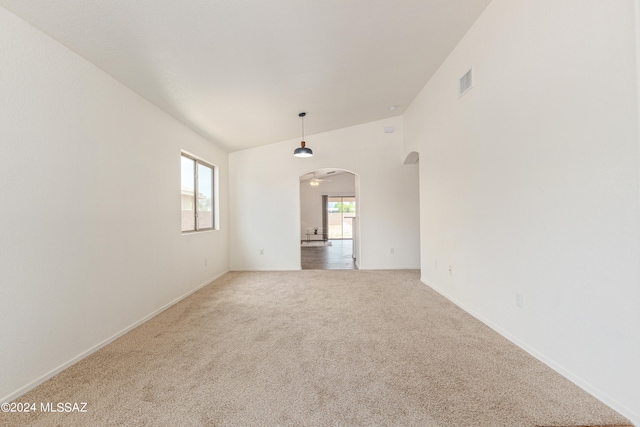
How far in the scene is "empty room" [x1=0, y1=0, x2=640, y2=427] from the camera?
1.63 metres

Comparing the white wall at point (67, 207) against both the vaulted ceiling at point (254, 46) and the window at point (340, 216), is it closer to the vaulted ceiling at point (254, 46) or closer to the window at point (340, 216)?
the vaulted ceiling at point (254, 46)

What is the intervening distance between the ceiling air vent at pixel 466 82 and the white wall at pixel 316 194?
9.00 meters

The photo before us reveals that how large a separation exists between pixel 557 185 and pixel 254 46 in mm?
2720

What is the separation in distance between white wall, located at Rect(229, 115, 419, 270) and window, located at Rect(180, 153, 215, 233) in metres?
0.70

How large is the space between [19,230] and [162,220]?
1.64 meters

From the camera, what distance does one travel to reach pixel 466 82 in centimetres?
317

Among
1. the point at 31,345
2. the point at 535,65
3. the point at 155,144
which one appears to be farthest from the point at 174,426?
the point at 535,65

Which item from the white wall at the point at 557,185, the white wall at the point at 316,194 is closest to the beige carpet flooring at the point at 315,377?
the white wall at the point at 557,185

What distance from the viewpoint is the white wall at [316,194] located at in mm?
12289

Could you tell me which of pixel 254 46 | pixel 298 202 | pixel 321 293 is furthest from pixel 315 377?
pixel 298 202

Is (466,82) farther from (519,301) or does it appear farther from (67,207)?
(67,207)

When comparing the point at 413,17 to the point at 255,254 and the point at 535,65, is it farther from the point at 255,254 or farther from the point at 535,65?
the point at 255,254

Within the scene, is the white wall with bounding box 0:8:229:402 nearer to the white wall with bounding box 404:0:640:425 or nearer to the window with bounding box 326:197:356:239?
the white wall with bounding box 404:0:640:425

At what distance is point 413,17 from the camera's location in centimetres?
261
